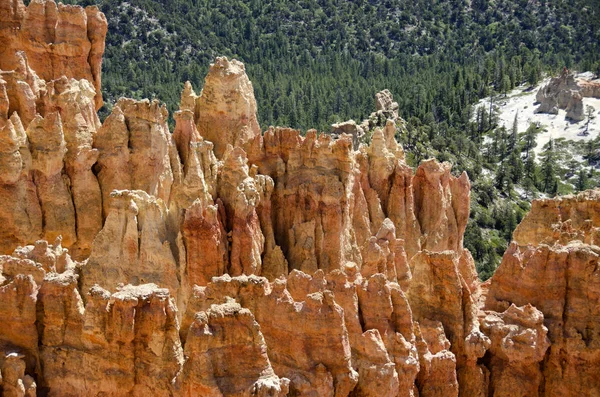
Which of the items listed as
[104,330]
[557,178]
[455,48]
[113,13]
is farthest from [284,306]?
[455,48]

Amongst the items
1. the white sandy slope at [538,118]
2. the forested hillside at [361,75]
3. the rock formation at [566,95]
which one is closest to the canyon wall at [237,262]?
the forested hillside at [361,75]

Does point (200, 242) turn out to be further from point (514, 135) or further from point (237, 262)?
point (514, 135)

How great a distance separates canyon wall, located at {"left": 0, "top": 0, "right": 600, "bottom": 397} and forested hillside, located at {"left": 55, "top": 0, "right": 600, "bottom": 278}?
40.5 metres

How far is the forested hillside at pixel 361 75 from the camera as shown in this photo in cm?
11006

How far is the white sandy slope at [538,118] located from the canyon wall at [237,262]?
302 feet

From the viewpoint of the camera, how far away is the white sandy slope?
128 metres

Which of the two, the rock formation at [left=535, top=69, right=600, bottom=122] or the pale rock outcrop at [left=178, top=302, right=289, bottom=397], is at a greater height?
the pale rock outcrop at [left=178, top=302, right=289, bottom=397]

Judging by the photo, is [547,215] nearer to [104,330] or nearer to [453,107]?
[104,330]

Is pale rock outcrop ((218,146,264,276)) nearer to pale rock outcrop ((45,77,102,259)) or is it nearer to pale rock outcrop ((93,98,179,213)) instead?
pale rock outcrop ((93,98,179,213))

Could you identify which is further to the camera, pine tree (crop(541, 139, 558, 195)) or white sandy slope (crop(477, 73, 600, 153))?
white sandy slope (crop(477, 73, 600, 153))

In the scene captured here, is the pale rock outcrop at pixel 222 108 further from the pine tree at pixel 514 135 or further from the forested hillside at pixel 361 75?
the pine tree at pixel 514 135

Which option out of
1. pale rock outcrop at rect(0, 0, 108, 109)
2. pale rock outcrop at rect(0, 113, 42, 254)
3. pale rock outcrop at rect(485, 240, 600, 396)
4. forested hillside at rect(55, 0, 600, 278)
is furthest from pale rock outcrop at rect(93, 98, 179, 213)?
forested hillside at rect(55, 0, 600, 278)

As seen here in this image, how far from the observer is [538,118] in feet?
441

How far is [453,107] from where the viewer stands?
13475 cm
